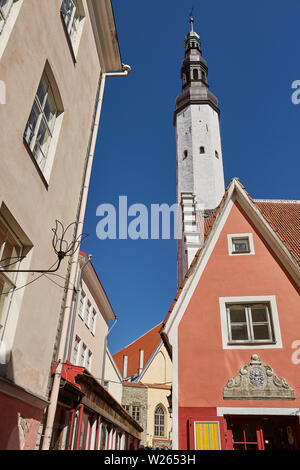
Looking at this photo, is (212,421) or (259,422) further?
(259,422)

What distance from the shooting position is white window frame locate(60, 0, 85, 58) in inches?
368

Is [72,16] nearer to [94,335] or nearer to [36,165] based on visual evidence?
[36,165]

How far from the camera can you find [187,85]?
131 ft

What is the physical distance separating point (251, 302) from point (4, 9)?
9.16 m

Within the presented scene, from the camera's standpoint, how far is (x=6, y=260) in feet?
19.5

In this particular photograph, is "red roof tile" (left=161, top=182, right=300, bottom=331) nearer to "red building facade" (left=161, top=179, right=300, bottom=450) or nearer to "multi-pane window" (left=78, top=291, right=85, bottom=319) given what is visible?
"red building facade" (left=161, top=179, right=300, bottom=450)

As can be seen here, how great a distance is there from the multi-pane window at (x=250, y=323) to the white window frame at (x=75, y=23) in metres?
8.42

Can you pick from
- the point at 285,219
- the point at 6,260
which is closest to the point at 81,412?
the point at 6,260

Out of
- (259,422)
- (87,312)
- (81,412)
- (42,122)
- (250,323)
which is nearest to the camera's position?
(42,122)

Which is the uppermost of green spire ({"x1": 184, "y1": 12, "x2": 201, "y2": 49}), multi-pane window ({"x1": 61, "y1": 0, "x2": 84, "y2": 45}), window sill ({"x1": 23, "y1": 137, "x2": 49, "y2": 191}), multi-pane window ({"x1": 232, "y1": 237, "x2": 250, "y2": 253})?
green spire ({"x1": 184, "y1": 12, "x2": 201, "y2": 49})

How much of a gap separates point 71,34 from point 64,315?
7.29 meters

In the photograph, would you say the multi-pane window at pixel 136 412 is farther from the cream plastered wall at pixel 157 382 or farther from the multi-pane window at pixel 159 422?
the multi-pane window at pixel 159 422

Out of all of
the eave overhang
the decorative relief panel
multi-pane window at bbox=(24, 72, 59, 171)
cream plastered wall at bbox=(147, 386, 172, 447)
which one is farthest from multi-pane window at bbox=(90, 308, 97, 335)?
multi-pane window at bbox=(24, 72, 59, 171)

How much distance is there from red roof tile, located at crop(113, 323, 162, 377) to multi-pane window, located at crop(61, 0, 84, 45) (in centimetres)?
3441
